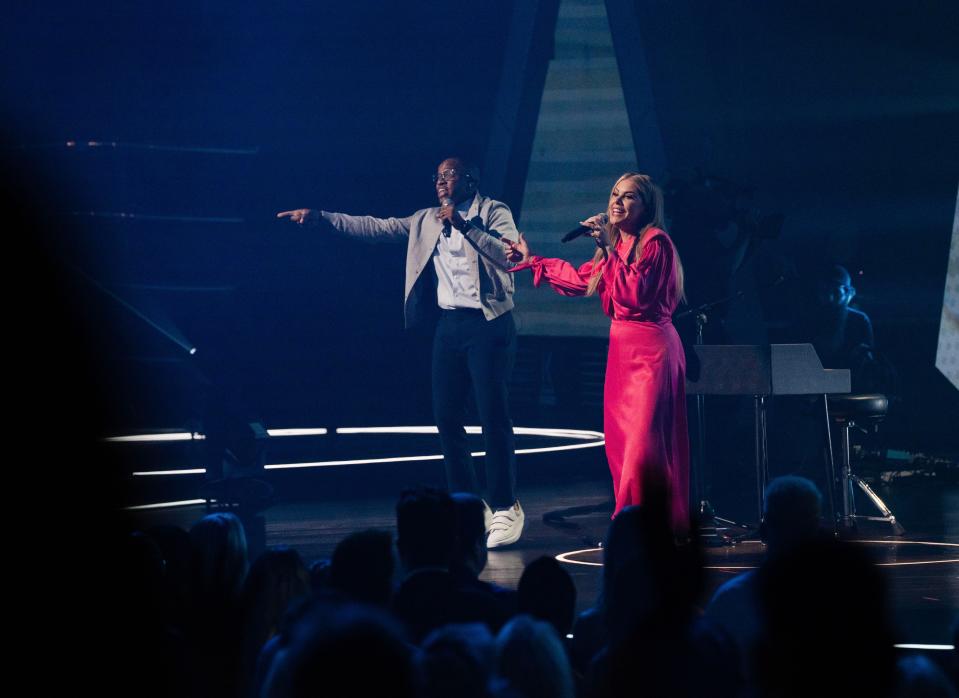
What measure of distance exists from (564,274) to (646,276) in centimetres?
38

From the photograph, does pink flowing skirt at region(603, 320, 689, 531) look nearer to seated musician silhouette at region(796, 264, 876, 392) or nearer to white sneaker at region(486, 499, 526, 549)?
white sneaker at region(486, 499, 526, 549)

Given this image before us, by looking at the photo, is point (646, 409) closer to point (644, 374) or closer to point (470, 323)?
point (644, 374)

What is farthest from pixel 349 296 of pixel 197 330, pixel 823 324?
pixel 823 324

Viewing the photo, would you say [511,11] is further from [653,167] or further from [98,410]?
[98,410]

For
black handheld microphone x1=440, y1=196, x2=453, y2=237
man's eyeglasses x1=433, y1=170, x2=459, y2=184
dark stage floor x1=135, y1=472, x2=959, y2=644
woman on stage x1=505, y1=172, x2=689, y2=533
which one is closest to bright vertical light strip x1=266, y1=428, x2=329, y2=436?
dark stage floor x1=135, y1=472, x2=959, y2=644

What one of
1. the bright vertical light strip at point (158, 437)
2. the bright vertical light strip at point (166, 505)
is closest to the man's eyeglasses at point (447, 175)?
the bright vertical light strip at point (158, 437)

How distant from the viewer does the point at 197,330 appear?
7695 millimetres

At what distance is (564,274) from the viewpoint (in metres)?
4.95

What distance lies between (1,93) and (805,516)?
6307 mm

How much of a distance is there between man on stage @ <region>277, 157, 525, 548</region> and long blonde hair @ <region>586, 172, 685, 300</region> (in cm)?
62

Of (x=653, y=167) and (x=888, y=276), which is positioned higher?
→ (x=653, y=167)

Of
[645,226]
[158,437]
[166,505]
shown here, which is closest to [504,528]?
[645,226]

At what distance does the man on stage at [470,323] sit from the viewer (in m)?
5.32

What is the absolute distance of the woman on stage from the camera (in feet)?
15.6
